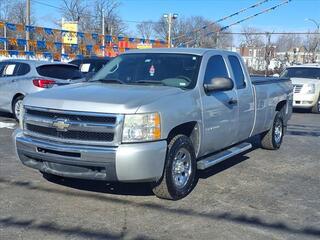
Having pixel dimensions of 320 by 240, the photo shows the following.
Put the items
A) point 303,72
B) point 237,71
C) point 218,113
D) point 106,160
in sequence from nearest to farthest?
point 106,160 < point 218,113 < point 237,71 < point 303,72

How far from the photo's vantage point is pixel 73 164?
529cm

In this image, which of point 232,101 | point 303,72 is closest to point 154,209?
point 232,101

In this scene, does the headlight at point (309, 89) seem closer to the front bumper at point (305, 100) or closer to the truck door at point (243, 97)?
the front bumper at point (305, 100)

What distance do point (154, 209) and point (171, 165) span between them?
1.76 feet

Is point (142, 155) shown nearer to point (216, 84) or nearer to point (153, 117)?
point (153, 117)

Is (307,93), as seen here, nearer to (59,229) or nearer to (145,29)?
(59,229)

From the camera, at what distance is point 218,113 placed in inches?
256

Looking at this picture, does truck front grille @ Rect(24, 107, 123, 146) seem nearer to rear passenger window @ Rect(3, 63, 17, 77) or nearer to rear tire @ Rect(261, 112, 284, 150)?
rear tire @ Rect(261, 112, 284, 150)

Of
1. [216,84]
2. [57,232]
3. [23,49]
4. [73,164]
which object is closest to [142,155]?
[73,164]

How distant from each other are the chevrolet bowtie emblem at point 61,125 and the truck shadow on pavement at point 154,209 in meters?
0.92

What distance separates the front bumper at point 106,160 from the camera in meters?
5.10

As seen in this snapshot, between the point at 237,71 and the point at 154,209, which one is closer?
the point at 154,209

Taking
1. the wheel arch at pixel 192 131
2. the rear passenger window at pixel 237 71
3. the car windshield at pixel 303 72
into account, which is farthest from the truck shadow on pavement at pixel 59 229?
the car windshield at pixel 303 72

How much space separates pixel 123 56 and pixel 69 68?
5.62 metres
